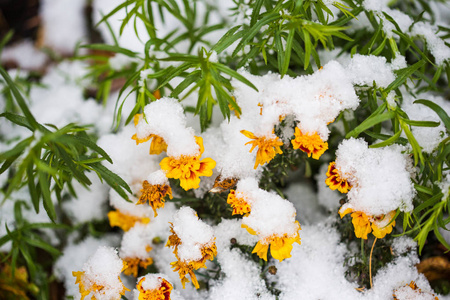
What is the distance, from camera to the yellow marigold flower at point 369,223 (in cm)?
106

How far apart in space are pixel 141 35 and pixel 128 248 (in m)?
1.25

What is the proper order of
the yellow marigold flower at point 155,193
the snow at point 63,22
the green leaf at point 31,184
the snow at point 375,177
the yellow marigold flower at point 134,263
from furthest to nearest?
the snow at point 63,22 < the yellow marigold flower at point 134,263 < the yellow marigold flower at point 155,193 < the snow at point 375,177 < the green leaf at point 31,184

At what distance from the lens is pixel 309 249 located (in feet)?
4.51

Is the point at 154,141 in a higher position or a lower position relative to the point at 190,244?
higher

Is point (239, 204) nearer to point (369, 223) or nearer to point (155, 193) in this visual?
point (155, 193)

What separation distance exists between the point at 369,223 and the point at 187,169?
1.87 ft

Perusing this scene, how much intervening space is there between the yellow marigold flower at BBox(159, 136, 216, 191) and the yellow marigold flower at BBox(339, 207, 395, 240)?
1.45ft

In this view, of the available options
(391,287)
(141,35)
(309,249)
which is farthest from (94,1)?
(391,287)

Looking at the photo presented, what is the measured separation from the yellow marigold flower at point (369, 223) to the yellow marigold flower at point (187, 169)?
1.45 feet

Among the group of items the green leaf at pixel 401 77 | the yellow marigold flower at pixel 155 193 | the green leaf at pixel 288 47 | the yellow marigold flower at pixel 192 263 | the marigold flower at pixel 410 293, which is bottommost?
the marigold flower at pixel 410 293

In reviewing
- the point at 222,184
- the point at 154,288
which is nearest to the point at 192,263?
the point at 154,288

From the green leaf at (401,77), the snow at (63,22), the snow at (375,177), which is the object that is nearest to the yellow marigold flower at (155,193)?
the snow at (375,177)

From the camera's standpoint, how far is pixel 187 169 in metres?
1.09

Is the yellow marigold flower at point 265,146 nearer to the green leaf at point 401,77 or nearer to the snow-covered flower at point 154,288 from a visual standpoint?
the green leaf at point 401,77
